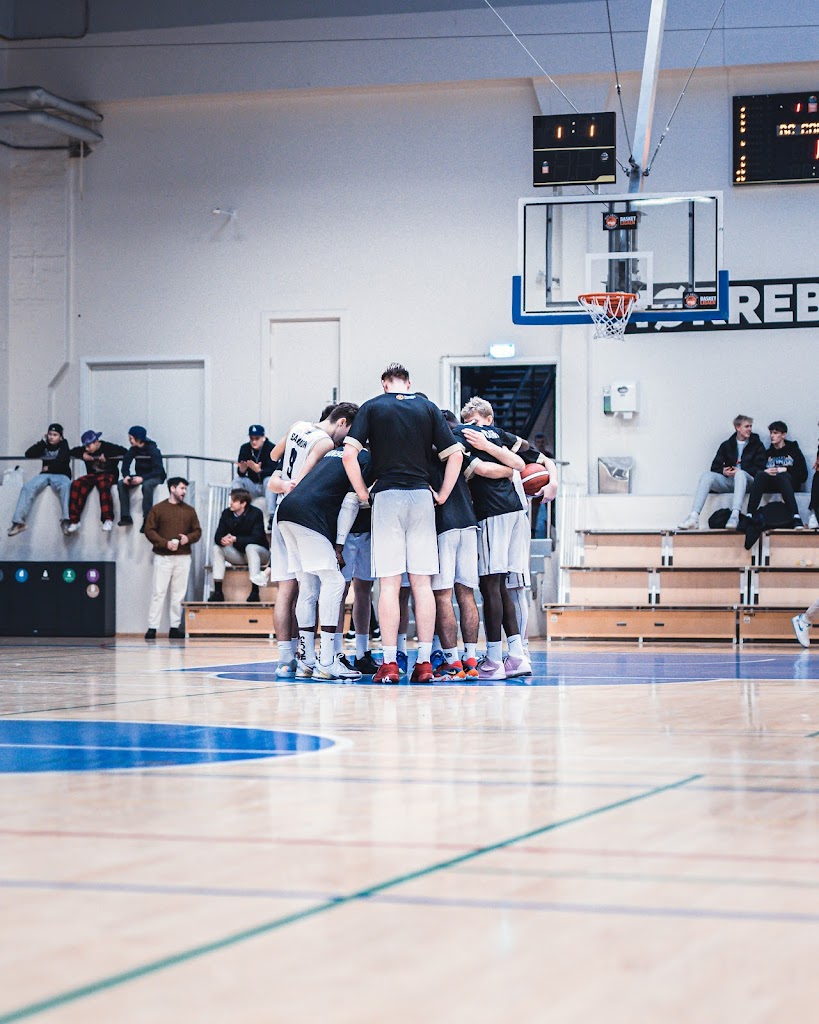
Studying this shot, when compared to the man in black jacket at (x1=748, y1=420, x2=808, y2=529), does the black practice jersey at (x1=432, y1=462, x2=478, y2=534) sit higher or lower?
lower

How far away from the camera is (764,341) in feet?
58.9

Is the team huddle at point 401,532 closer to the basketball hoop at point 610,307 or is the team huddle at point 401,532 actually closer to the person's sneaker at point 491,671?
the person's sneaker at point 491,671

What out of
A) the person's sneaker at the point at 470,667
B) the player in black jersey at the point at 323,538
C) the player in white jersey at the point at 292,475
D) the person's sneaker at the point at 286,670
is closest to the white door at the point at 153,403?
the player in white jersey at the point at 292,475

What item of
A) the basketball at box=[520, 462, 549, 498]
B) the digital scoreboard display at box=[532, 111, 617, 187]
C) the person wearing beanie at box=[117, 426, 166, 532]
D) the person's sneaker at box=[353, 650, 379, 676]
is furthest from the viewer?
the person wearing beanie at box=[117, 426, 166, 532]

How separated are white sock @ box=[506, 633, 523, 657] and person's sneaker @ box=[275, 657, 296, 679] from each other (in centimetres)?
144

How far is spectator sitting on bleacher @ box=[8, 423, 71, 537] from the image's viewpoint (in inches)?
725

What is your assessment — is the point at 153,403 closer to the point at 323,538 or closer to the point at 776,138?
the point at 776,138

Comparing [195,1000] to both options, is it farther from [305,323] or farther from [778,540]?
[305,323]

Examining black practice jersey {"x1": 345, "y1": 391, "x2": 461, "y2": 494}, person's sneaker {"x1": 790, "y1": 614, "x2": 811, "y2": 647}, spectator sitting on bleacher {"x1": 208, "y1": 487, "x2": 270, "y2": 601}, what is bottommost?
person's sneaker {"x1": 790, "y1": 614, "x2": 811, "y2": 647}

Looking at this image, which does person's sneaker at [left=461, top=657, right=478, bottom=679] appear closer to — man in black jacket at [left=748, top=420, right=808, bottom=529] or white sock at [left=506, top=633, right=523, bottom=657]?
white sock at [left=506, top=633, right=523, bottom=657]

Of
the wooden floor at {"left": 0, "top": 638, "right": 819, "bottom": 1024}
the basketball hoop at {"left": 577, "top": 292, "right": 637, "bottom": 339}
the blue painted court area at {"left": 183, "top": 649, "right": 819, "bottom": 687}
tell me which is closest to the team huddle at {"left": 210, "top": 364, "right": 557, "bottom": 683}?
the blue painted court area at {"left": 183, "top": 649, "right": 819, "bottom": 687}

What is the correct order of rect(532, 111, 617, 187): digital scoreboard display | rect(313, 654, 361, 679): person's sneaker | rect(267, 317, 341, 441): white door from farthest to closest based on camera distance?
rect(267, 317, 341, 441): white door → rect(532, 111, 617, 187): digital scoreboard display → rect(313, 654, 361, 679): person's sneaker

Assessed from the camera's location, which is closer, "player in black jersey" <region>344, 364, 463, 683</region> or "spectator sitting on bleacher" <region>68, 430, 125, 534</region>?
"player in black jersey" <region>344, 364, 463, 683</region>

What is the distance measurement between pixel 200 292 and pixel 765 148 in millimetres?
8090
